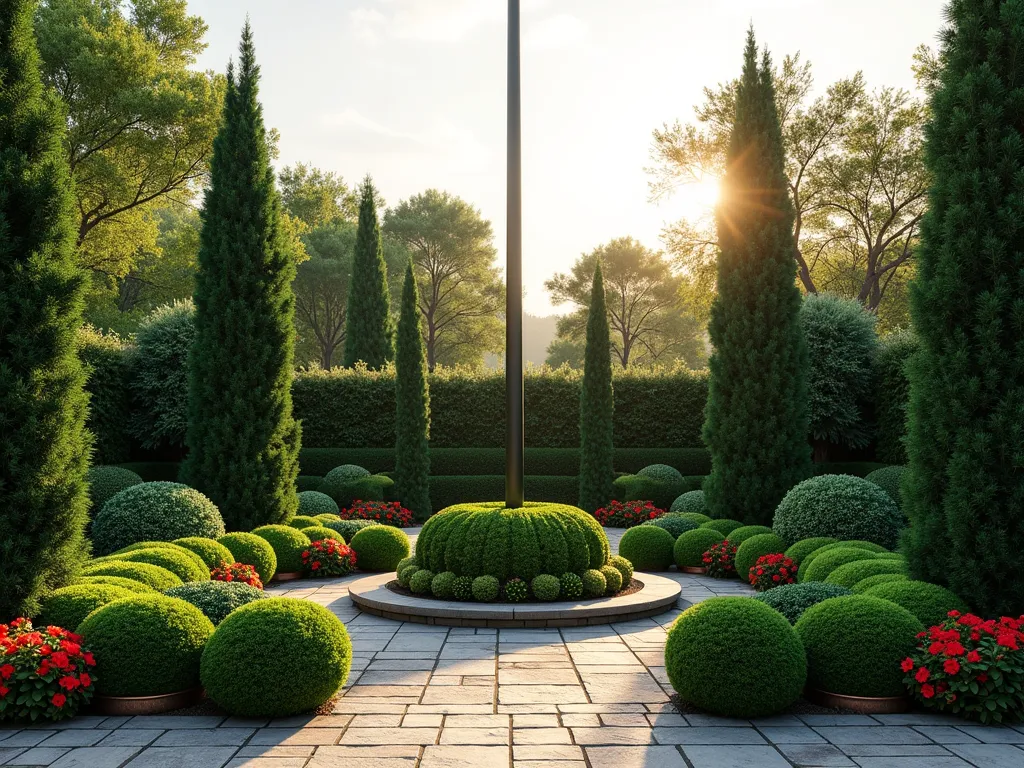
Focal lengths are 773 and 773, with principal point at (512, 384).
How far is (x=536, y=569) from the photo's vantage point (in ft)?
30.1

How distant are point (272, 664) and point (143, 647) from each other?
1120 millimetres

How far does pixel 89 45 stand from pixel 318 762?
2719 cm

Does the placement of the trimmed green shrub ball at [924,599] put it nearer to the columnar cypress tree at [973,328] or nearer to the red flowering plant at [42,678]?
the columnar cypress tree at [973,328]

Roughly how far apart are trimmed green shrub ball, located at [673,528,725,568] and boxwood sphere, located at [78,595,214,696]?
819 cm

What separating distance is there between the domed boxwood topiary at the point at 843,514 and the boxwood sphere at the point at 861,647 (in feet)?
16.1

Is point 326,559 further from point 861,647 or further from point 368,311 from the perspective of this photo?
point 368,311

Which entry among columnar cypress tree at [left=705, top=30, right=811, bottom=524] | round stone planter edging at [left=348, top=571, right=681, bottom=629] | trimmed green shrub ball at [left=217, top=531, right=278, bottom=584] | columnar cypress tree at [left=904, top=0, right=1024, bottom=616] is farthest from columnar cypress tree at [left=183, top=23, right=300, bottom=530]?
columnar cypress tree at [left=904, top=0, right=1024, bottom=616]

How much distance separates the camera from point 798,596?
734 cm

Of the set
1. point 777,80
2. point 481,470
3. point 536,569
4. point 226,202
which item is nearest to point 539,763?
point 536,569

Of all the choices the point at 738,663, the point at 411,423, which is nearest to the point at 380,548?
the point at 411,423

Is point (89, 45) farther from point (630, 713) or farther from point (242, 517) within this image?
point (630, 713)

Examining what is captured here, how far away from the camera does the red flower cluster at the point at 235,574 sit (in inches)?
373

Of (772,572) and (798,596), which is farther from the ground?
(798,596)

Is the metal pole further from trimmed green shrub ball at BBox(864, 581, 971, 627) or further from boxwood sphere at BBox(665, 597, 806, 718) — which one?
trimmed green shrub ball at BBox(864, 581, 971, 627)
